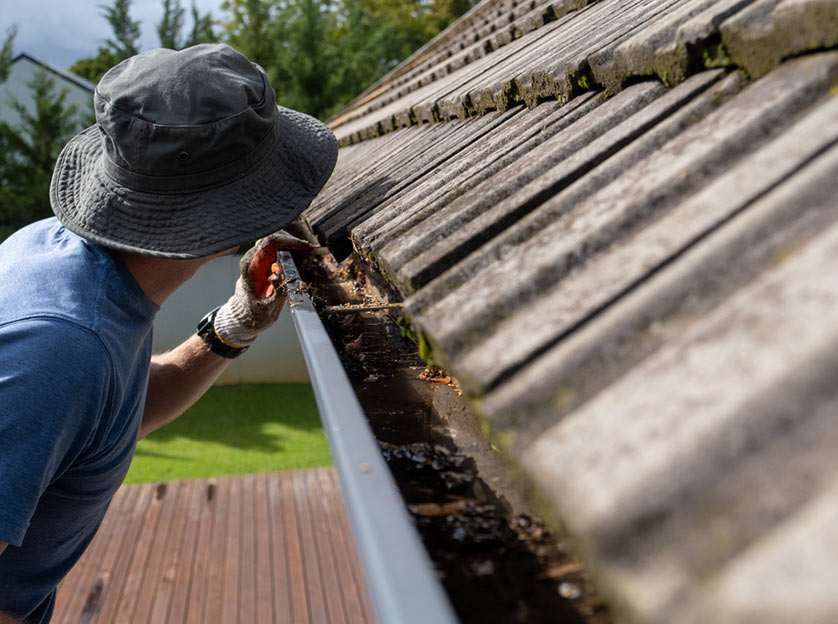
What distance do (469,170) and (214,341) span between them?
1971 millimetres

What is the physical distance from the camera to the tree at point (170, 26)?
15.0 m

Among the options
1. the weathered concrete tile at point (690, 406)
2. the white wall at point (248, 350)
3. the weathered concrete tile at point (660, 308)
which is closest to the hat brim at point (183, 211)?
the weathered concrete tile at point (660, 308)

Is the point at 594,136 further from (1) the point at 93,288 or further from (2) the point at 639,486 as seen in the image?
(1) the point at 93,288

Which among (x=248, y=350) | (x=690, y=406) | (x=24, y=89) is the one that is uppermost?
(x=24, y=89)

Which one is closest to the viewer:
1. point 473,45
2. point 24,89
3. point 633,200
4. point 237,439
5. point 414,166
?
point 633,200

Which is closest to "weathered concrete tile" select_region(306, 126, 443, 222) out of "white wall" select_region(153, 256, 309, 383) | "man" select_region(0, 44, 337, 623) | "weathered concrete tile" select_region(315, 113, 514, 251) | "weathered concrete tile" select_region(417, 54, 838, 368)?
"weathered concrete tile" select_region(315, 113, 514, 251)

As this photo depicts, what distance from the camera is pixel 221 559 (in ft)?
18.7

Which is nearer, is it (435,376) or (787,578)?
(787,578)

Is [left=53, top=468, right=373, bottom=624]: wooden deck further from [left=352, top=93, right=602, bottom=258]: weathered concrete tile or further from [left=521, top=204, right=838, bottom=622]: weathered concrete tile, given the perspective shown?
[left=521, top=204, right=838, bottom=622]: weathered concrete tile

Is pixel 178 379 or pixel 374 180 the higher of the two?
pixel 374 180

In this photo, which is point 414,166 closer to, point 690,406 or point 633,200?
point 633,200

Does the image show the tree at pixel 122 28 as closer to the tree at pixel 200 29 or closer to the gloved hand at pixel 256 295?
the tree at pixel 200 29

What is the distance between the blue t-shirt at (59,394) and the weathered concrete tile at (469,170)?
2.46 feet

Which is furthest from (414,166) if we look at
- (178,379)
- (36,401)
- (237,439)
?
(237,439)
